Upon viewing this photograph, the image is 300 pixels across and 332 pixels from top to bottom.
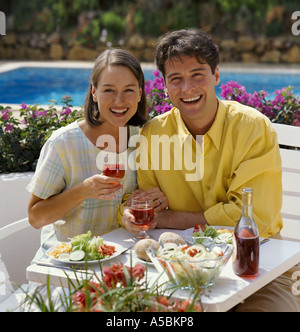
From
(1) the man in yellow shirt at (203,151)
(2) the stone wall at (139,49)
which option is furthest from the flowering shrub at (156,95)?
(2) the stone wall at (139,49)

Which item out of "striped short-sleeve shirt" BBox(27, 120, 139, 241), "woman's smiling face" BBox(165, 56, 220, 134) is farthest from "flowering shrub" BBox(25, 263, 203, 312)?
"woman's smiling face" BBox(165, 56, 220, 134)

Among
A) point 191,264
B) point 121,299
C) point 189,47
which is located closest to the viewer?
point 121,299

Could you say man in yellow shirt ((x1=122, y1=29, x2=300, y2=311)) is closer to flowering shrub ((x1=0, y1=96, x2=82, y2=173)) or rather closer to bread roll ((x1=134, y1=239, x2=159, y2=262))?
bread roll ((x1=134, y1=239, x2=159, y2=262))

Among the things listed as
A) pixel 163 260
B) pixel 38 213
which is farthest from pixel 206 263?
pixel 38 213

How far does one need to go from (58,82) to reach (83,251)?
1409 cm

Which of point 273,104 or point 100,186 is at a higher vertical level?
point 273,104

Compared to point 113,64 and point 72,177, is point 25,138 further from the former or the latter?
point 113,64

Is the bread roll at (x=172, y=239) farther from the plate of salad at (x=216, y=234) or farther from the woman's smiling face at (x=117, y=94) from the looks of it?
the woman's smiling face at (x=117, y=94)

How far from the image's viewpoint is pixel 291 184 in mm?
3457

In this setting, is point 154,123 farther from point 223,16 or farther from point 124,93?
point 223,16

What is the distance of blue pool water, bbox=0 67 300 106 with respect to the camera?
14.4 meters

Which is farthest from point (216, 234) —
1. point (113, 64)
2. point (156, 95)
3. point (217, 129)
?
point (156, 95)

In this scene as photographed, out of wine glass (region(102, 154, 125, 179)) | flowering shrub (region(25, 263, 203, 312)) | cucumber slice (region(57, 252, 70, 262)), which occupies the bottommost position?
cucumber slice (region(57, 252, 70, 262))

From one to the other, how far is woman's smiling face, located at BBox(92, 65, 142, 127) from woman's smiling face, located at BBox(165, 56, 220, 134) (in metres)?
0.19
